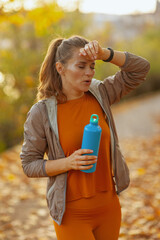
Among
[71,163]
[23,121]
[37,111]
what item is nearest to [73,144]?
[71,163]

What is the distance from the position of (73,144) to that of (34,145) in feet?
0.78

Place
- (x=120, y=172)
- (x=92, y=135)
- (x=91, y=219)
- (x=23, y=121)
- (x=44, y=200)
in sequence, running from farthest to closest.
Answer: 1. (x=23, y=121)
2. (x=44, y=200)
3. (x=120, y=172)
4. (x=91, y=219)
5. (x=92, y=135)

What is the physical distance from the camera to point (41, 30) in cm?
736

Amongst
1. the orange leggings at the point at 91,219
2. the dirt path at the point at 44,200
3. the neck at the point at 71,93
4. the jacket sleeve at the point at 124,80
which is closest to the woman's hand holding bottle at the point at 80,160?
the orange leggings at the point at 91,219

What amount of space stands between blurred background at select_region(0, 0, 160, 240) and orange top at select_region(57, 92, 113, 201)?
2.18ft

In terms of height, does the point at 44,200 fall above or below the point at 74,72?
below

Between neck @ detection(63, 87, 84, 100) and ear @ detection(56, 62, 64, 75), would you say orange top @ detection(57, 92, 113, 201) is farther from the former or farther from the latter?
ear @ detection(56, 62, 64, 75)

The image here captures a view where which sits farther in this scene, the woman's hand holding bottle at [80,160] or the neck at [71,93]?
the neck at [71,93]

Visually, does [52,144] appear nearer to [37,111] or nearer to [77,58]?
[37,111]

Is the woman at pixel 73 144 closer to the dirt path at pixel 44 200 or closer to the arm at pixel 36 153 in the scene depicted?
the arm at pixel 36 153

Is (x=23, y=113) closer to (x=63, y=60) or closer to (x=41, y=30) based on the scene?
(x=41, y=30)

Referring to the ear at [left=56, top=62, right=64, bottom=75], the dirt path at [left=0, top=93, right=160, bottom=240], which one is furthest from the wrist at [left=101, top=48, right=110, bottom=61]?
the dirt path at [left=0, top=93, right=160, bottom=240]

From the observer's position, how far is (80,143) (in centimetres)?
186

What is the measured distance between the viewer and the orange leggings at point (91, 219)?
1841mm
